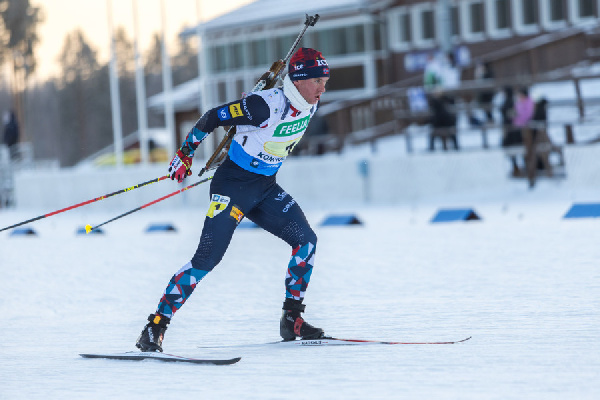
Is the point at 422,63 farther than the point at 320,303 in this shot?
Yes

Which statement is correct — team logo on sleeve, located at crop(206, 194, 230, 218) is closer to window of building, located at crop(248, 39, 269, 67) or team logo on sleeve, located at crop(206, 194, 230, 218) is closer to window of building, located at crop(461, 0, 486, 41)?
window of building, located at crop(461, 0, 486, 41)

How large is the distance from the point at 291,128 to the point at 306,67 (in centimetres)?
33

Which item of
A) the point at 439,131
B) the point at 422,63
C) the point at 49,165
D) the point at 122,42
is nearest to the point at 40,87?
the point at 122,42

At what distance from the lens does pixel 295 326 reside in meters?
6.17

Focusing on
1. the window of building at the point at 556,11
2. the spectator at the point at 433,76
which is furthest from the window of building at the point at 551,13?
the spectator at the point at 433,76

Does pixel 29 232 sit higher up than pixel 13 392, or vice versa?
pixel 13 392

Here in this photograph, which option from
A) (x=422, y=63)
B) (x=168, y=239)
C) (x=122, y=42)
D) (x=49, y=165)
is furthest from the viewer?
(x=122, y=42)

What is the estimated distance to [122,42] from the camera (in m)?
119

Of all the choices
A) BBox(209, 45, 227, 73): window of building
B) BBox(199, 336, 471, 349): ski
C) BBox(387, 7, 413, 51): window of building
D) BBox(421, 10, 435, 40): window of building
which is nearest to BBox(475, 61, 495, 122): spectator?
BBox(421, 10, 435, 40): window of building

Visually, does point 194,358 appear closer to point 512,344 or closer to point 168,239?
point 512,344

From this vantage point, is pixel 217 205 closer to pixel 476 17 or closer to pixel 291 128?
pixel 291 128

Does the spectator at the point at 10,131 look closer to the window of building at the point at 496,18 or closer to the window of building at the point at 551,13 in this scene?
the window of building at the point at 496,18

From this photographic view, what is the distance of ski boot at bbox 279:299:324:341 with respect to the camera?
6.15 meters

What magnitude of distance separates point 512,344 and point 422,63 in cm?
2768
